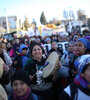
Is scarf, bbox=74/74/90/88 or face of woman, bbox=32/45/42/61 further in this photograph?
face of woman, bbox=32/45/42/61

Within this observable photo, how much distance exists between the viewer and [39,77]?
96.4 inches

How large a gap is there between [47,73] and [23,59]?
6.81 feet

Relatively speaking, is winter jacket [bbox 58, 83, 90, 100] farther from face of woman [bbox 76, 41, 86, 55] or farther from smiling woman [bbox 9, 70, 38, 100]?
face of woman [bbox 76, 41, 86, 55]

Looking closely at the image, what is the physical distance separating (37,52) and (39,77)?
0.55m

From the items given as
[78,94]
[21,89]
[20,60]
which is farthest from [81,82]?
[20,60]

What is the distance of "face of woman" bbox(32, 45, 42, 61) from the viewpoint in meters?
2.71

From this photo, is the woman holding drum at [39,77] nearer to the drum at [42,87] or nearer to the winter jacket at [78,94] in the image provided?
the drum at [42,87]

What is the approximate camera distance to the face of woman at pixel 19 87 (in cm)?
198

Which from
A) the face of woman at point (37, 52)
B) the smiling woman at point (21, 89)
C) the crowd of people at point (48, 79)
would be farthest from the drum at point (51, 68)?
the smiling woman at point (21, 89)

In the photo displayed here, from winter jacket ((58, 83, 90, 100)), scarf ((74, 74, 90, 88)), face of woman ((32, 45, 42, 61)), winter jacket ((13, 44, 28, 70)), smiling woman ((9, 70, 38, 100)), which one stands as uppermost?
face of woman ((32, 45, 42, 61))

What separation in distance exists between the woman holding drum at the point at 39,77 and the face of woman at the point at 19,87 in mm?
343

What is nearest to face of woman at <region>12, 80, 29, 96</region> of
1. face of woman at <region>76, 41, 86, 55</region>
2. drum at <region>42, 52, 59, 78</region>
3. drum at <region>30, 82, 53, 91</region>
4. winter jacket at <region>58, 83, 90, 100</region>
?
drum at <region>30, 82, 53, 91</region>

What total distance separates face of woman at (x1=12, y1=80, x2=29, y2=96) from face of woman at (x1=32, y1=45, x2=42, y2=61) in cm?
75

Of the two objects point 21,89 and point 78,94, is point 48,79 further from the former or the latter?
point 78,94
